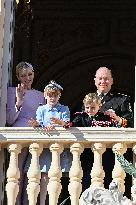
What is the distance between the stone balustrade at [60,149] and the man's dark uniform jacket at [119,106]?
27cm

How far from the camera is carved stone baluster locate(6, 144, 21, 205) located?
25.1 ft

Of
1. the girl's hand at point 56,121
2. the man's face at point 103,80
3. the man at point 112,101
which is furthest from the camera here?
the man's face at point 103,80

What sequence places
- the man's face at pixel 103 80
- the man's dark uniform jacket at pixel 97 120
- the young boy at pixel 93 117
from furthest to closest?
the man's face at pixel 103 80
the man's dark uniform jacket at pixel 97 120
the young boy at pixel 93 117

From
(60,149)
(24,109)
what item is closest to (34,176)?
(60,149)

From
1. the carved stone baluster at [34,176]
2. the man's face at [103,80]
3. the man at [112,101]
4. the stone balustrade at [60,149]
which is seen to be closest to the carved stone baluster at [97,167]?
the stone balustrade at [60,149]

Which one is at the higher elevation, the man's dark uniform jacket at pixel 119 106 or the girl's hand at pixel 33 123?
the man's dark uniform jacket at pixel 119 106

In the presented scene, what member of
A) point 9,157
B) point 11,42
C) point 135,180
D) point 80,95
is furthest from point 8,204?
point 80,95

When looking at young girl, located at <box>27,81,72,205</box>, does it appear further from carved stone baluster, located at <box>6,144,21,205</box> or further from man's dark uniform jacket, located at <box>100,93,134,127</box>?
man's dark uniform jacket, located at <box>100,93,134,127</box>

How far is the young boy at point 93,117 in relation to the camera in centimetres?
770

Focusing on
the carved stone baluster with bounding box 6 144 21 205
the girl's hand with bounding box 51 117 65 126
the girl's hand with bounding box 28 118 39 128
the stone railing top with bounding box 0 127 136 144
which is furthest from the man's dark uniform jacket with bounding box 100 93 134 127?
the carved stone baluster with bounding box 6 144 21 205

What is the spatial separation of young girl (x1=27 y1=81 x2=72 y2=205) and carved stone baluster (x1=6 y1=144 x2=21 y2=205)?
0.25m

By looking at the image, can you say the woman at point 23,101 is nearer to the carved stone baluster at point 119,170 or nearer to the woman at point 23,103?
the woman at point 23,103

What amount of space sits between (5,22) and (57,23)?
482cm

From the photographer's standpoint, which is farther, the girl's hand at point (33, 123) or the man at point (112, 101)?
the man at point (112, 101)
